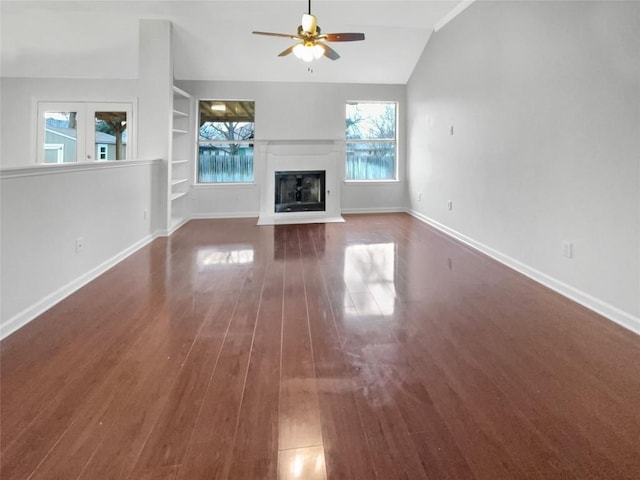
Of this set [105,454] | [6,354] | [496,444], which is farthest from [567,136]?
[6,354]

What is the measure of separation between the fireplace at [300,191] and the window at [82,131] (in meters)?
2.63

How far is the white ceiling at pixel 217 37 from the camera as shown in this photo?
14.9 ft

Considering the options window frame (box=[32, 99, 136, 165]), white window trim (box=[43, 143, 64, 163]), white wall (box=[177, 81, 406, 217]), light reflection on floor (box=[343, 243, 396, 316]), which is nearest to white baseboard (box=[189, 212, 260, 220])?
white wall (box=[177, 81, 406, 217])

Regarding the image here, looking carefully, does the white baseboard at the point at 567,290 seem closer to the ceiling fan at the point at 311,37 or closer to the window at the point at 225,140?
the ceiling fan at the point at 311,37

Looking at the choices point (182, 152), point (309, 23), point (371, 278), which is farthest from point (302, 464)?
point (182, 152)

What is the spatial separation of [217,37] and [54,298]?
434 centimetres

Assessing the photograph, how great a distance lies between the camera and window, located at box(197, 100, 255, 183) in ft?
21.6

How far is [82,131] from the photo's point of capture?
6.09 metres

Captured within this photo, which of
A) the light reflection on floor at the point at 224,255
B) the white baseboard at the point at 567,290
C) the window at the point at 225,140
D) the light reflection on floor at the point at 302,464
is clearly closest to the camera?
the light reflection on floor at the point at 302,464

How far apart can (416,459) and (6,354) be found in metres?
2.17

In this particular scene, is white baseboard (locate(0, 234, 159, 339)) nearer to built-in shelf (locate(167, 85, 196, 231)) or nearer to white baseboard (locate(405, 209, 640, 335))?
built-in shelf (locate(167, 85, 196, 231))

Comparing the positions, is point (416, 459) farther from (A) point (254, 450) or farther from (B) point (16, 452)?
(B) point (16, 452)

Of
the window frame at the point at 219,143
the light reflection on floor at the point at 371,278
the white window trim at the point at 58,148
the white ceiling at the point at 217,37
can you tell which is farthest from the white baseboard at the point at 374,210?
the white window trim at the point at 58,148

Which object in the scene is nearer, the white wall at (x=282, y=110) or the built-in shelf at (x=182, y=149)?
the built-in shelf at (x=182, y=149)
